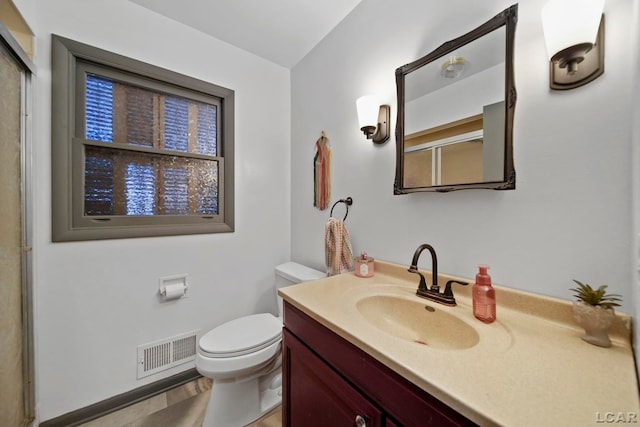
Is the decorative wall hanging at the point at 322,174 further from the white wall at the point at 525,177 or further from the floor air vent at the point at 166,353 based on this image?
the floor air vent at the point at 166,353

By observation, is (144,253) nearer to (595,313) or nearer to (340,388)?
(340,388)

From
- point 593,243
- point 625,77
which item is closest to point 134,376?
point 593,243

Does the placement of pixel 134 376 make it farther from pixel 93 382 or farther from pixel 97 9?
pixel 97 9

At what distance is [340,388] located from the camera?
71 cm

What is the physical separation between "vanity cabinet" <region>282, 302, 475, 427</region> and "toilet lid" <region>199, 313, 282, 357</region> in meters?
0.30

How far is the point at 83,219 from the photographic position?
1.30 metres

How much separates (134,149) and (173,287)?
0.89 m

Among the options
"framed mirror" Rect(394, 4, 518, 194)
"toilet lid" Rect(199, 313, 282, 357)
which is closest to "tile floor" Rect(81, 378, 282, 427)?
"toilet lid" Rect(199, 313, 282, 357)

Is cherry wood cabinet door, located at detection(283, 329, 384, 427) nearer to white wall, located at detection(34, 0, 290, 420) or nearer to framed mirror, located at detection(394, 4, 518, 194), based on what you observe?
framed mirror, located at detection(394, 4, 518, 194)

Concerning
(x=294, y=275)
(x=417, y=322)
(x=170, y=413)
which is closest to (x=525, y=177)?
(x=417, y=322)

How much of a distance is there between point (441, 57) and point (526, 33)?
11.2 inches

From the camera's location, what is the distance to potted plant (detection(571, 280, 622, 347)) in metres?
0.60

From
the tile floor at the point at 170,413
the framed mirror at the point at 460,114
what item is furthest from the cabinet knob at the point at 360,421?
the tile floor at the point at 170,413

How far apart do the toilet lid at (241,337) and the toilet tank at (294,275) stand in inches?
10.2
